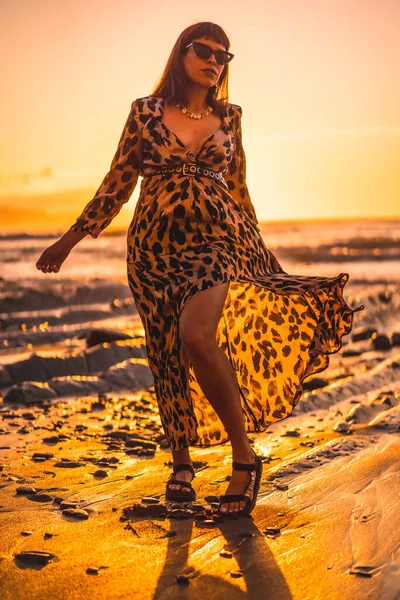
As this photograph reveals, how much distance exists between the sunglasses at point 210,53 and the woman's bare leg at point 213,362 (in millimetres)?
1118

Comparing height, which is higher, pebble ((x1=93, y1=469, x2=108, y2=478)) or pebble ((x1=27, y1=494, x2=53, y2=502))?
pebble ((x1=27, y1=494, x2=53, y2=502))

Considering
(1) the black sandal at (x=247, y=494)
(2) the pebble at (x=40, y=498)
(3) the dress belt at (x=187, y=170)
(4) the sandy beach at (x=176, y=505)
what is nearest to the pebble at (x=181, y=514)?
(4) the sandy beach at (x=176, y=505)

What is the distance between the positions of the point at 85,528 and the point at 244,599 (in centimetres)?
96

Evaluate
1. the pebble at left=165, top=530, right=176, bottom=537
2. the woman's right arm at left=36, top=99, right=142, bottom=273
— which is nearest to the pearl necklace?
the woman's right arm at left=36, top=99, right=142, bottom=273

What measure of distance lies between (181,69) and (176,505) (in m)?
2.05

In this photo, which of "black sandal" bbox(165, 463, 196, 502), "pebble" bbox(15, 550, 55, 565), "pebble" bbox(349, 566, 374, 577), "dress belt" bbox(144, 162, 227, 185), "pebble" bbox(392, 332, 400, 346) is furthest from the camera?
"pebble" bbox(392, 332, 400, 346)

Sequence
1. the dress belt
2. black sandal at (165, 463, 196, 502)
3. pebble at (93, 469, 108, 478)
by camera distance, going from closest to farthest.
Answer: black sandal at (165, 463, 196, 502) → the dress belt → pebble at (93, 469, 108, 478)

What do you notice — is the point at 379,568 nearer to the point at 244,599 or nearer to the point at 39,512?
the point at 244,599

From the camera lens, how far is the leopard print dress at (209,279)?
3902 millimetres

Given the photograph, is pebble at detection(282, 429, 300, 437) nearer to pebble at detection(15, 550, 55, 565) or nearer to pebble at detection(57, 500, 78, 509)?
pebble at detection(57, 500, 78, 509)

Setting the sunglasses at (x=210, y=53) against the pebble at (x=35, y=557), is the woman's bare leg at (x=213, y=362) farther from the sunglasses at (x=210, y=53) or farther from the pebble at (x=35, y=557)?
the sunglasses at (x=210, y=53)

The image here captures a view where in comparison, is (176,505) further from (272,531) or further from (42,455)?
(42,455)

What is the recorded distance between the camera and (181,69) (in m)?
4.15

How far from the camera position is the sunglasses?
13.3ft
